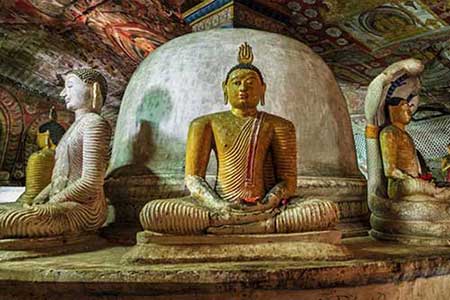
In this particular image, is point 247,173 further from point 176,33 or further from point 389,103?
point 176,33

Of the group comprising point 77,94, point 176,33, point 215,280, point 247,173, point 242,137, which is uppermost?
point 176,33

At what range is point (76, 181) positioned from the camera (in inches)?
119

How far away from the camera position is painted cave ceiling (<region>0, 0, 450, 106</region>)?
A: 659cm

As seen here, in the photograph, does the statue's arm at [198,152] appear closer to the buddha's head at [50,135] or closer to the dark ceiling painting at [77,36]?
the buddha's head at [50,135]

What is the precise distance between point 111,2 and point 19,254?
6.36 meters

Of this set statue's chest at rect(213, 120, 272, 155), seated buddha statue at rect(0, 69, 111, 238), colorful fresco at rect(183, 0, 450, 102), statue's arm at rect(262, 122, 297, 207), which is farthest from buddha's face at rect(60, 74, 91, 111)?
colorful fresco at rect(183, 0, 450, 102)

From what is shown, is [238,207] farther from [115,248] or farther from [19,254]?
[19,254]

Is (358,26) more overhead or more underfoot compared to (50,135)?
more overhead

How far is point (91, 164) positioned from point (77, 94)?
0.67m

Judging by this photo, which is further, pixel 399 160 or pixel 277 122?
pixel 399 160

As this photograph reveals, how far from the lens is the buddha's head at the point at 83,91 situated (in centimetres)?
338

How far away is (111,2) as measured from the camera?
7945mm

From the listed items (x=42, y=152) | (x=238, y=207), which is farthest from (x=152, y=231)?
(x=42, y=152)

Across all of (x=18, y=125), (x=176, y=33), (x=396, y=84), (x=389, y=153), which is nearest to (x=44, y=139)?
(x=389, y=153)
